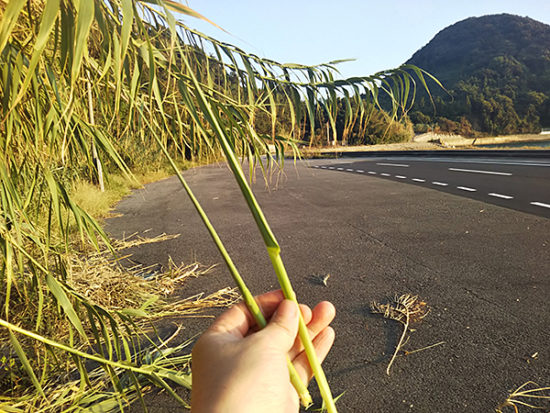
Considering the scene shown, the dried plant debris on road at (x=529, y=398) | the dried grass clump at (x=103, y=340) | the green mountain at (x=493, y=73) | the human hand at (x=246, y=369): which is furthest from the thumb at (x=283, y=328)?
the green mountain at (x=493, y=73)

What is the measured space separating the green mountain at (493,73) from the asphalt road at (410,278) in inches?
945

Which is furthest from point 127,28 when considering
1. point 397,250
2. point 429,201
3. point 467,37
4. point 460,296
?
point 467,37

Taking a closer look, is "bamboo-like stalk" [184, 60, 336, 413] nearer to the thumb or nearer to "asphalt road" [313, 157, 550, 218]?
the thumb

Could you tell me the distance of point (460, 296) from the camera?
2.75m

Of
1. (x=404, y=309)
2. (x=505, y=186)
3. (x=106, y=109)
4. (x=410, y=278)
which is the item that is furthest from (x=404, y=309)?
(x=505, y=186)

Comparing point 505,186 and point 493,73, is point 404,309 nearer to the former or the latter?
point 505,186

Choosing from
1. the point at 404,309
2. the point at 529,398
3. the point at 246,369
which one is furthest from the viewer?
the point at 404,309

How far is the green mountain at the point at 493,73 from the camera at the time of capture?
54.2 metres

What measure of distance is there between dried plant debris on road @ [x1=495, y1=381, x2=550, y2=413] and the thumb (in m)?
1.38

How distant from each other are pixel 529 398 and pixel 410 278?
1490mm

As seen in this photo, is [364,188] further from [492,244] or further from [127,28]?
[127,28]

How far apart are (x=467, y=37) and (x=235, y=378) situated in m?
128

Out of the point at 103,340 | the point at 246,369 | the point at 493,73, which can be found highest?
the point at 493,73

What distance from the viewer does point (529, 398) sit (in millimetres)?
1664
